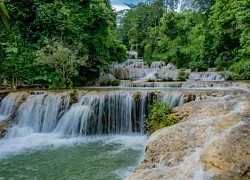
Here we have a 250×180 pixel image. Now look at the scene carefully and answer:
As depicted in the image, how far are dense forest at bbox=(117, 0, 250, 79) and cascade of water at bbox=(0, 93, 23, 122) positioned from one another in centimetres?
1096

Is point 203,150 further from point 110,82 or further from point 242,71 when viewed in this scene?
point 242,71

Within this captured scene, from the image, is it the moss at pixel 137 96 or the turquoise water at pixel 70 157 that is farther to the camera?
the moss at pixel 137 96

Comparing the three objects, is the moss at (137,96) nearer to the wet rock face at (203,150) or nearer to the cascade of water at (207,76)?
the wet rock face at (203,150)

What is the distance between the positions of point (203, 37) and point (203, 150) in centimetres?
1964

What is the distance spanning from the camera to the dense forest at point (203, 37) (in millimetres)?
16094

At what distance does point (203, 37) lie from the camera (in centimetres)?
2219

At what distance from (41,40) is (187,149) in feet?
43.1

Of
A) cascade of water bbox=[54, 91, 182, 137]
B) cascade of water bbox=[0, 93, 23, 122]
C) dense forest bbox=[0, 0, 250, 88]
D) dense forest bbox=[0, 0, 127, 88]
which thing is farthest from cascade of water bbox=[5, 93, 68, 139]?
dense forest bbox=[0, 0, 127, 88]

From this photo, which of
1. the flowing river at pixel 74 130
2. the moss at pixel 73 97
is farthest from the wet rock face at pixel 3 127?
the moss at pixel 73 97

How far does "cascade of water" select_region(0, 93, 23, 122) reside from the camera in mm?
10781

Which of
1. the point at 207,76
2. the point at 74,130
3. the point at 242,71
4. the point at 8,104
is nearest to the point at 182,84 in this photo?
the point at 207,76

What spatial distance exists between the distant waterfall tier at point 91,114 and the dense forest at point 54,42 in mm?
4109

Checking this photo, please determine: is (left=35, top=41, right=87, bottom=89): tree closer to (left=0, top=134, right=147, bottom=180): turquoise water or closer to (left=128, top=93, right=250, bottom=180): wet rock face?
(left=0, top=134, right=147, bottom=180): turquoise water

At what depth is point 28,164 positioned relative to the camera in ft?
21.7
